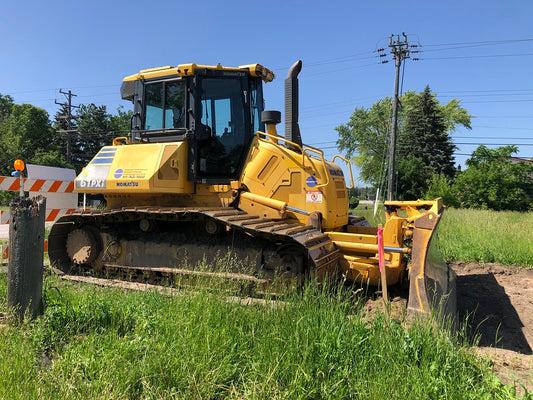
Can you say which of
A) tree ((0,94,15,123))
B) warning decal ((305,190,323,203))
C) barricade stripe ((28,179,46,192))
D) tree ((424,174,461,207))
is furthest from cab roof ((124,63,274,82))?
tree ((0,94,15,123))

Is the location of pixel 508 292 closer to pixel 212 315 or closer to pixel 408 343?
pixel 408 343

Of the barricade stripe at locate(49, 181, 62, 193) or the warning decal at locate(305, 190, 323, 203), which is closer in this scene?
the warning decal at locate(305, 190, 323, 203)

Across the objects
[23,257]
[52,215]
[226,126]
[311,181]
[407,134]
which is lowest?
[23,257]

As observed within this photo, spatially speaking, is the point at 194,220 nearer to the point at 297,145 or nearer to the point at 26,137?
the point at 297,145

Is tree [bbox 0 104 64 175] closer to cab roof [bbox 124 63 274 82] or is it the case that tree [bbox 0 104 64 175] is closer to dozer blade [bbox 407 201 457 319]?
cab roof [bbox 124 63 274 82]

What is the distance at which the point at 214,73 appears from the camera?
6062 millimetres

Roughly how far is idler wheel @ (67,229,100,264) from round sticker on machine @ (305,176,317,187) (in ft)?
11.7

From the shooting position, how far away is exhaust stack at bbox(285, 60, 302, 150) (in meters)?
6.06

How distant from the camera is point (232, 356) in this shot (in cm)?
290

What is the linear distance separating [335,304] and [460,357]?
1.10 metres

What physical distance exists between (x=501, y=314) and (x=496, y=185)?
28.9 metres

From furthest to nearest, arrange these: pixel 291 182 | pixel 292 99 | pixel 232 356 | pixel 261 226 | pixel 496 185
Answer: pixel 496 185
pixel 292 99
pixel 291 182
pixel 261 226
pixel 232 356

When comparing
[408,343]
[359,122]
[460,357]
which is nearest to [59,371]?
[408,343]

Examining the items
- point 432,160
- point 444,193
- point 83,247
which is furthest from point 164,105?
point 432,160
